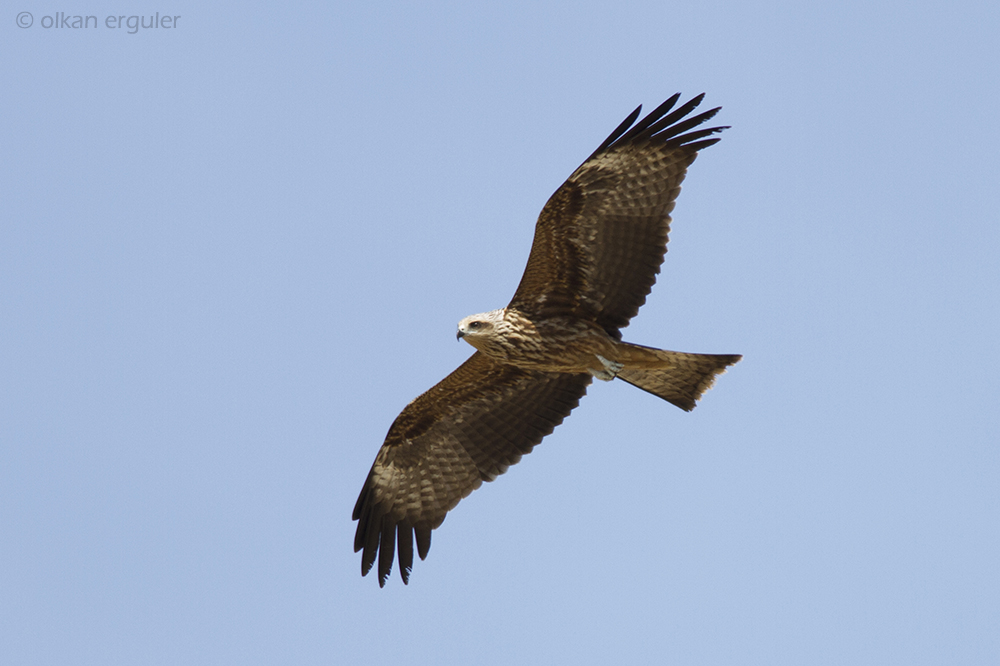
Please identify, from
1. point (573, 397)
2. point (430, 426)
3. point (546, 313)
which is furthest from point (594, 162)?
point (430, 426)

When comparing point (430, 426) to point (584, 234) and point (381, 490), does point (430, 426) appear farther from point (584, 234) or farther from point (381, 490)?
point (584, 234)

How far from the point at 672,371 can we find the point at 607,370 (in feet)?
2.06

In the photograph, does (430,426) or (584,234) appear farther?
(430,426)

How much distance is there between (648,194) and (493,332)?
1888 mm

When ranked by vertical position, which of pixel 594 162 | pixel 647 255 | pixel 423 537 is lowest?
pixel 423 537

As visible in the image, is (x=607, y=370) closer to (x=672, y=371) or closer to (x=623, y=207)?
(x=672, y=371)

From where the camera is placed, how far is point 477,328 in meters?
10.7

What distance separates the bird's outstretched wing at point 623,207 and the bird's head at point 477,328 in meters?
0.59

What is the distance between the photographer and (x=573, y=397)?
11.7 metres

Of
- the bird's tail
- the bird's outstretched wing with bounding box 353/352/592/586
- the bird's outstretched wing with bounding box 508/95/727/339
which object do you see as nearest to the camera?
the bird's outstretched wing with bounding box 508/95/727/339

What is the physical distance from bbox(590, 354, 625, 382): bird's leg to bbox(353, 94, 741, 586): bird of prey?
0.04 ft

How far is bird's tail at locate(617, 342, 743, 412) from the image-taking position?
421 inches

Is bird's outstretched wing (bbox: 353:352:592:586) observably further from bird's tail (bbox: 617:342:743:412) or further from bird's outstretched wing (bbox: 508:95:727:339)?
bird's outstretched wing (bbox: 508:95:727:339)

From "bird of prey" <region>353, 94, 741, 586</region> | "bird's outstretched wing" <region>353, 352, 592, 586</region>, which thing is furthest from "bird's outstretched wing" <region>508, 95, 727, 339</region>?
"bird's outstretched wing" <region>353, 352, 592, 586</region>
